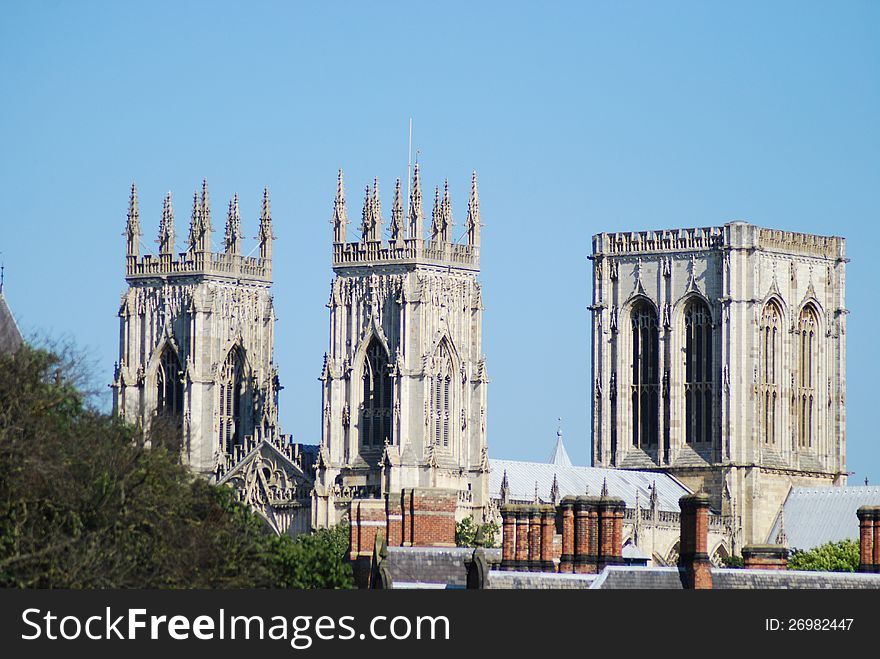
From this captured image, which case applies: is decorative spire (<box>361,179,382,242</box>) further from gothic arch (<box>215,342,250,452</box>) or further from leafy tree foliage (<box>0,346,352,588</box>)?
leafy tree foliage (<box>0,346,352,588</box>)

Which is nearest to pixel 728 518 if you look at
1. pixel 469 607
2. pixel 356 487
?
pixel 356 487

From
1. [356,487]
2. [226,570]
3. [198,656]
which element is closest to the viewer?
[198,656]

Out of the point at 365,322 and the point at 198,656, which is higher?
the point at 365,322

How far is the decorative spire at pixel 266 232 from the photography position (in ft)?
461

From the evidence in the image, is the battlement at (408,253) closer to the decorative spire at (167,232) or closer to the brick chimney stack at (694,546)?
the decorative spire at (167,232)

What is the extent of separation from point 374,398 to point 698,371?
44.9 ft

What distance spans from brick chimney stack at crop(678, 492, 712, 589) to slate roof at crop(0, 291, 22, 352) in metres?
39.2

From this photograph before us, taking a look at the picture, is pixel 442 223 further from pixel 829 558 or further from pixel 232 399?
pixel 829 558

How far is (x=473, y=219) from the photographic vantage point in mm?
133125

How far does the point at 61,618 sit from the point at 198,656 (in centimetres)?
Answer: 230

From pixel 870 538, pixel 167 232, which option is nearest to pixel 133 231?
pixel 167 232

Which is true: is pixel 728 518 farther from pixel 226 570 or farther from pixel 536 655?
pixel 536 655

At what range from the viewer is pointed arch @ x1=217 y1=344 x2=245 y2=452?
13725cm

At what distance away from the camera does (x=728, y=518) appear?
431 feet
